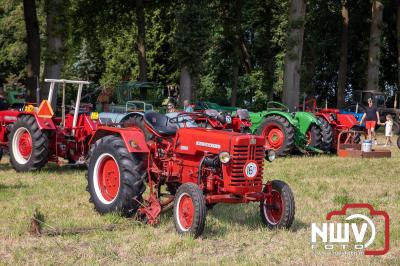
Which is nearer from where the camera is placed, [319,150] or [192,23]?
[319,150]

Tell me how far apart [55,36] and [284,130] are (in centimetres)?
741

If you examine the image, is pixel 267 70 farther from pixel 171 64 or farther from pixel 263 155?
pixel 263 155

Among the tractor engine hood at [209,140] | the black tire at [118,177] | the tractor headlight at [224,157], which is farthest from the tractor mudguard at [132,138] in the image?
the tractor headlight at [224,157]

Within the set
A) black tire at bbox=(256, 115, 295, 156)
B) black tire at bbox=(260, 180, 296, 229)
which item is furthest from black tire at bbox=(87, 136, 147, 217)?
black tire at bbox=(256, 115, 295, 156)

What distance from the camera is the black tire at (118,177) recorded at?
23.8 ft

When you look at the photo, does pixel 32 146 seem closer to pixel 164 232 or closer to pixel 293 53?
pixel 164 232

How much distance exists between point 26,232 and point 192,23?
658 inches

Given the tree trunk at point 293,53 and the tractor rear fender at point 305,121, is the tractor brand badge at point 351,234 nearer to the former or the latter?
the tractor rear fender at point 305,121

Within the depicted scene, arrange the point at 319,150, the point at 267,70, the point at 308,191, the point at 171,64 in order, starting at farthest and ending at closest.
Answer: the point at 171,64, the point at 267,70, the point at 319,150, the point at 308,191

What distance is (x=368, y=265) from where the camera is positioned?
5.68 m

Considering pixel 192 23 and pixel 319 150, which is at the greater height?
pixel 192 23

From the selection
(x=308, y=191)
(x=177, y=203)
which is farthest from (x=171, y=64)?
(x=177, y=203)

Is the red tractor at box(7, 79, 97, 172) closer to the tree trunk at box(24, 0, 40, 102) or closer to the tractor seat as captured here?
the tractor seat

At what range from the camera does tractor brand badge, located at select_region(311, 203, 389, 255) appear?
6.35m
